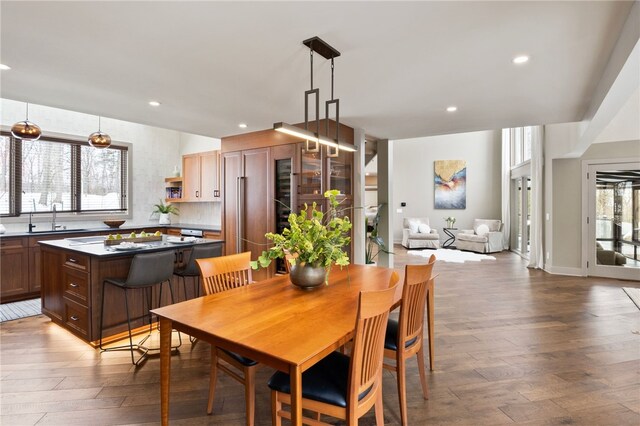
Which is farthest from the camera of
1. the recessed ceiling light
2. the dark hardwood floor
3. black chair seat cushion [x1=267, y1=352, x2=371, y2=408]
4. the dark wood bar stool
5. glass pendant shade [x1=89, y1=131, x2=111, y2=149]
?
glass pendant shade [x1=89, y1=131, x2=111, y2=149]

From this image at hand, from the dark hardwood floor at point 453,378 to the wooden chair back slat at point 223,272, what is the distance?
75cm

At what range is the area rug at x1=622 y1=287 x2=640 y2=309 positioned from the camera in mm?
4357

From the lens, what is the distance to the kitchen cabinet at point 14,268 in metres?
4.47

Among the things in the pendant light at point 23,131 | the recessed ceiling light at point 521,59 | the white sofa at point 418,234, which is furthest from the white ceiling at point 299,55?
the white sofa at point 418,234

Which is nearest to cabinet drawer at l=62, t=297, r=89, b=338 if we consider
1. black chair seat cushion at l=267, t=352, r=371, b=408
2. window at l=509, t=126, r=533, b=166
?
black chair seat cushion at l=267, t=352, r=371, b=408

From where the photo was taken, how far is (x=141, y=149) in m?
6.57

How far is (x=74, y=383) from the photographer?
245cm

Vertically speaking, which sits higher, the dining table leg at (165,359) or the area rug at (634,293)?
the dining table leg at (165,359)

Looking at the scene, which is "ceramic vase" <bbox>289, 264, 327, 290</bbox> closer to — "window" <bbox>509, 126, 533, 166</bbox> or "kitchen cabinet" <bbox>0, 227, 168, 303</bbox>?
"kitchen cabinet" <bbox>0, 227, 168, 303</bbox>

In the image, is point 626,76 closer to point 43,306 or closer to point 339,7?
point 339,7

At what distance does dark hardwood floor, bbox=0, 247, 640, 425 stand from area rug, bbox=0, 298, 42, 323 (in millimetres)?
237

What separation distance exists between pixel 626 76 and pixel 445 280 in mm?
4032

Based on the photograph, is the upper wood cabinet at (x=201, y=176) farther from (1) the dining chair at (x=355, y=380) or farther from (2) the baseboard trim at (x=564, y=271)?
(2) the baseboard trim at (x=564, y=271)

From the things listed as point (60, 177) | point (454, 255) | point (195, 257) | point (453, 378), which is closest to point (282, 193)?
point (195, 257)
